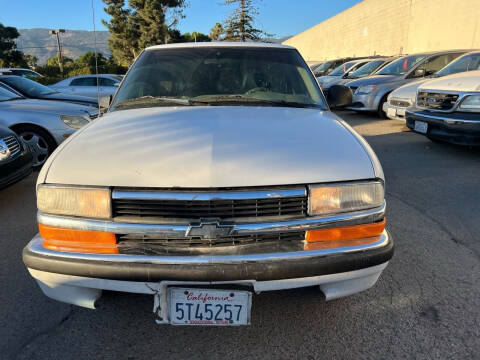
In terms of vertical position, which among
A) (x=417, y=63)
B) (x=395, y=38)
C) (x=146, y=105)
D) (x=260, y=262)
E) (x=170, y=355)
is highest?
(x=395, y=38)

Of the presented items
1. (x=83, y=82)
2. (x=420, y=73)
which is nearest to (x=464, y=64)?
(x=420, y=73)

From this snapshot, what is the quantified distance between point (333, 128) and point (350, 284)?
887mm

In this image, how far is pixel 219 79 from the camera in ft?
9.20

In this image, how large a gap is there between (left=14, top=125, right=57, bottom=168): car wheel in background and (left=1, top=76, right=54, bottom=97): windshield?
2.02 metres

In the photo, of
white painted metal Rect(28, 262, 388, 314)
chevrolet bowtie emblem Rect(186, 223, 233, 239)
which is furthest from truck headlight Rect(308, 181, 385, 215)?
chevrolet bowtie emblem Rect(186, 223, 233, 239)

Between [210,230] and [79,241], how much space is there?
2.12 ft

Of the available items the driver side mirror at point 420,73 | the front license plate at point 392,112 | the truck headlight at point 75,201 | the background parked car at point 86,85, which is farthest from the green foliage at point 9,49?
the truck headlight at point 75,201

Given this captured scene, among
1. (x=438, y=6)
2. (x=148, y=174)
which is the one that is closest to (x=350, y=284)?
(x=148, y=174)

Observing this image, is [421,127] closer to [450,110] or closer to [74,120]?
[450,110]

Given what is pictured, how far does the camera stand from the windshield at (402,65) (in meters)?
9.29

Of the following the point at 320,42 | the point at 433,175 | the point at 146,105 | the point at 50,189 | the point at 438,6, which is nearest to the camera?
the point at 50,189

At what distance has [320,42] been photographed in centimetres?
4122

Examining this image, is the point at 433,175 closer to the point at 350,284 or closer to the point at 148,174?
the point at 350,284

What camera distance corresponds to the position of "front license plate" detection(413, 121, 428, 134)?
5.78 meters
